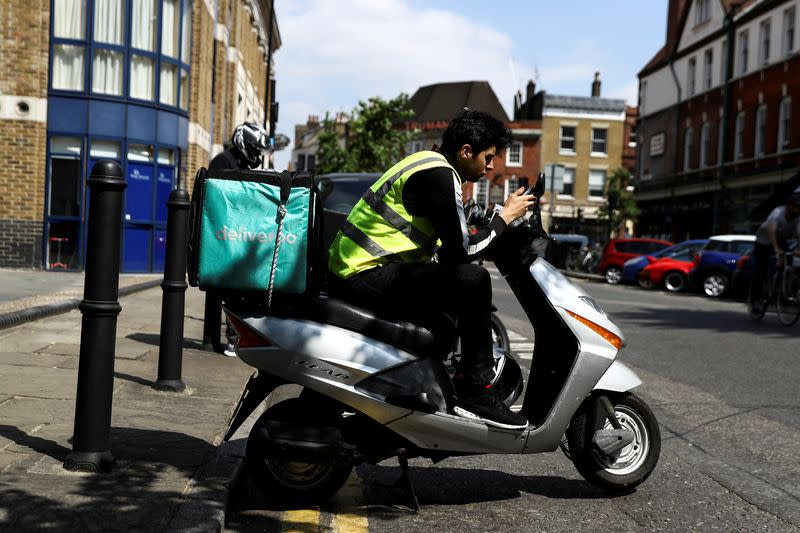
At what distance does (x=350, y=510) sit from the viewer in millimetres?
4246

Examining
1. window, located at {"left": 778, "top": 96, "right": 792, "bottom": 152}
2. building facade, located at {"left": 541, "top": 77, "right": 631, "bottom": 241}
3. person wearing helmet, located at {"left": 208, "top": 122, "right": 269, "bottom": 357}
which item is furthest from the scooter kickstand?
building facade, located at {"left": 541, "top": 77, "right": 631, "bottom": 241}

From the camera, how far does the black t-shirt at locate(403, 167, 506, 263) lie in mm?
4094

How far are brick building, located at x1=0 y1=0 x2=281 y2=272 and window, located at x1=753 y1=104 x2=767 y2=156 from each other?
23250mm

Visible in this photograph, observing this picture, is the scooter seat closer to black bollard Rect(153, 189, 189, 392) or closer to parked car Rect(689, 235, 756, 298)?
black bollard Rect(153, 189, 189, 392)

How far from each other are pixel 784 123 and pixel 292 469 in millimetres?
34745

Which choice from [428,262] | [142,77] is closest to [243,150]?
[428,262]

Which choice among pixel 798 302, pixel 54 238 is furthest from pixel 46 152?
pixel 798 302

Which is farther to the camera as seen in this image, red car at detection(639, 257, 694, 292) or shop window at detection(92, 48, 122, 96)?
red car at detection(639, 257, 694, 292)

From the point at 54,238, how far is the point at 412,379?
18028mm

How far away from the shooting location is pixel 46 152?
20438 millimetres

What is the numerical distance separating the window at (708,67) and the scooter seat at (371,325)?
42.3 m

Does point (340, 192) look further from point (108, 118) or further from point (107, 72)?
point (107, 72)

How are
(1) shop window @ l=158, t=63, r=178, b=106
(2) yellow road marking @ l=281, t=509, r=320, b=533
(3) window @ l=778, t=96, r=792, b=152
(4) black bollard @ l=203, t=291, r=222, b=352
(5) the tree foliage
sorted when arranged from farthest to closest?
1. (5) the tree foliage
2. (3) window @ l=778, t=96, r=792, b=152
3. (1) shop window @ l=158, t=63, r=178, b=106
4. (4) black bollard @ l=203, t=291, r=222, b=352
5. (2) yellow road marking @ l=281, t=509, r=320, b=533

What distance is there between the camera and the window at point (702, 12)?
147 ft
